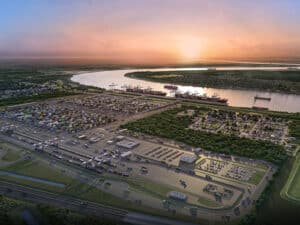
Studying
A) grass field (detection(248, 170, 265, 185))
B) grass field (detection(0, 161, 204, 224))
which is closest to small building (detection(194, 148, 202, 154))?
grass field (detection(248, 170, 265, 185))

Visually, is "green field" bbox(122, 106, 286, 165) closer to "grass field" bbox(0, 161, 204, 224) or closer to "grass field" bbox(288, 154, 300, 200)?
"grass field" bbox(288, 154, 300, 200)

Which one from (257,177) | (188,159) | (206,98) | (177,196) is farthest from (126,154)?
(206,98)

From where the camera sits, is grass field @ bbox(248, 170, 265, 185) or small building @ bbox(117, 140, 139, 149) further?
small building @ bbox(117, 140, 139, 149)

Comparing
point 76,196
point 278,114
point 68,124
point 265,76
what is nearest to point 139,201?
point 76,196

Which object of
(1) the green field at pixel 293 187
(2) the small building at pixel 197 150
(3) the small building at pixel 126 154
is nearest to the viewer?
(1) the green field at pixel 293 187

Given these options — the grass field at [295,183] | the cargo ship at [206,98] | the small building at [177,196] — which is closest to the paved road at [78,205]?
the small building at [177,196]

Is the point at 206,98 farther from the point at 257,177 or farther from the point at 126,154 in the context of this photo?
the point at 257,177

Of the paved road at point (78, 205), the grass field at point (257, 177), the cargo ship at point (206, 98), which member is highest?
the cargo ship at point (206, 98)

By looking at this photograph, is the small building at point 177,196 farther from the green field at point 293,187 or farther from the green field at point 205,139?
the green field at point 205,139

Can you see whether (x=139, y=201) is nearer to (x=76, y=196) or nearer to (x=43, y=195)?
(x=76, y=196)
